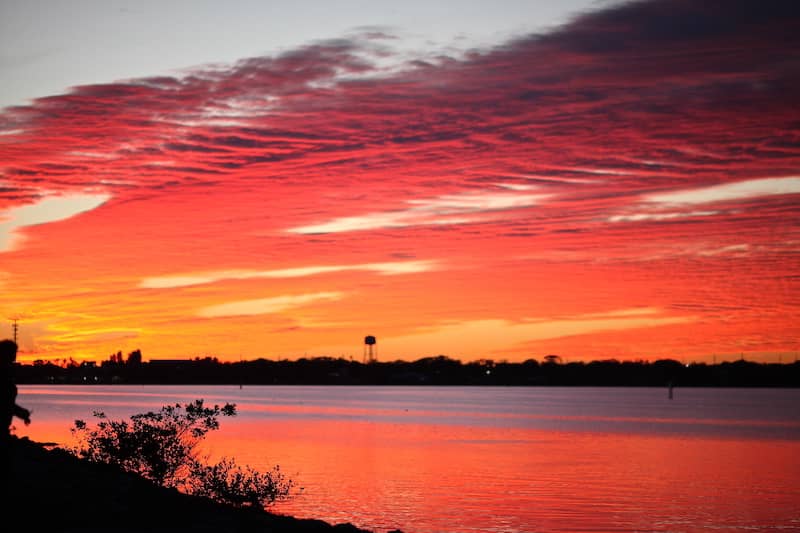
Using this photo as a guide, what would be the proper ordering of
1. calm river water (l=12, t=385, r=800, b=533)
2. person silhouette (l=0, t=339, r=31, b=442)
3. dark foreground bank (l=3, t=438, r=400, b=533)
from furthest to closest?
1. calm river water (l=12, t=385, r=800, b=533)
2. dark foreground bank (l=3, t=438, r=400, b=533)
3. person silhouette (l=0, t=339, r=31, b=442)

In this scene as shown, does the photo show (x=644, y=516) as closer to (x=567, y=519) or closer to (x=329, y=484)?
(x=567, y=519)

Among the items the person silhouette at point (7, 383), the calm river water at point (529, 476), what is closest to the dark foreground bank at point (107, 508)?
the person silhouette at point (7, 383)

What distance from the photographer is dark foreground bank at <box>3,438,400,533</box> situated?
20.0 metres

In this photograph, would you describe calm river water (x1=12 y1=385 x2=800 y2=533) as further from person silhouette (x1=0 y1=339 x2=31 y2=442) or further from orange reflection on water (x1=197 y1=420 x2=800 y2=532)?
person silhouette (x1=0 y1=339 x2=31 y2=442)

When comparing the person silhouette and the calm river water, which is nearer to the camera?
the person silhouette

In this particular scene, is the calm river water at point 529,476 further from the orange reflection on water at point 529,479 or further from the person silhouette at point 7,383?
the person silhouette at point 7,383

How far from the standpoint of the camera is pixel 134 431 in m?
37.7

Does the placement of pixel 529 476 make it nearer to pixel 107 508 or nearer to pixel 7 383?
pixel 107 508

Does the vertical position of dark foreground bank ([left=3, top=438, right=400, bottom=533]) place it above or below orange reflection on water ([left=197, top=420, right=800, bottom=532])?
above

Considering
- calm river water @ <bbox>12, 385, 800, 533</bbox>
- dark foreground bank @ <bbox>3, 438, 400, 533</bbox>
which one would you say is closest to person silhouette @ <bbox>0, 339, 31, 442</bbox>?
dark foreground bank @ <bbox>3, 438, 400, 533</bbox>

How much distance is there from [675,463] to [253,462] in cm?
3121

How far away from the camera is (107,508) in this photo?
2219 cm

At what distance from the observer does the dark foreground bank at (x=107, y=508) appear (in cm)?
1998

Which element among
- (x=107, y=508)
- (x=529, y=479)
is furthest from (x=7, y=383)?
(x=529, y=479)
